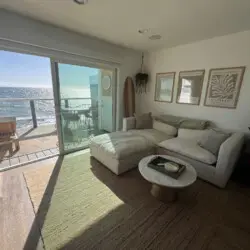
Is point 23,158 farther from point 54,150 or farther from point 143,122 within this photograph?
point 143,122

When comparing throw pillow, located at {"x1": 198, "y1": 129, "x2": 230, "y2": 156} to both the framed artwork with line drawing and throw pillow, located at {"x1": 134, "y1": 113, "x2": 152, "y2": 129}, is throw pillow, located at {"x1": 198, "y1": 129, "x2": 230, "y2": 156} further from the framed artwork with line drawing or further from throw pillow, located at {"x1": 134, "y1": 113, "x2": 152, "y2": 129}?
throw pillow, located at {"x1": 134, "y1": 113, "x2": 152, "y2": 129}

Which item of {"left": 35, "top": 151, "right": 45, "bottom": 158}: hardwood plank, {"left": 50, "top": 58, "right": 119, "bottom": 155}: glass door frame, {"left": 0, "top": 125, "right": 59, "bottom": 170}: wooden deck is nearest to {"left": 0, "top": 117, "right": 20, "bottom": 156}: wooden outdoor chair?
{"left": 0, "top": 125, "right": 59, "bottom": 170}: wooden deck

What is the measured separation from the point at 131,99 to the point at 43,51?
7.27 feet

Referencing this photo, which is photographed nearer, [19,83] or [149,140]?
[149,140]

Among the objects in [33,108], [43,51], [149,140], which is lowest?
[149,140]

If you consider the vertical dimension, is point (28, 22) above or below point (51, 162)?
above

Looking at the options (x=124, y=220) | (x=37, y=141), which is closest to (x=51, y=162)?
(x=37, y=141)

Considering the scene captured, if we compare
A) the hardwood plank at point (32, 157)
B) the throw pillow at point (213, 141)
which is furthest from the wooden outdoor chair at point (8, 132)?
the throw pillow at point (213, 141)

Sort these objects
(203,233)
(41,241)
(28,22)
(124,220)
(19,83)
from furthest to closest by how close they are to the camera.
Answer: (19,83)
(28,22)
(124,220)
(203,233)
(41,241)

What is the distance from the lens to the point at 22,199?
5.82 feet

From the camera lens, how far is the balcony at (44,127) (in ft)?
9.37

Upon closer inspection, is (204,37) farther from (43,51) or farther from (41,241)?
(41,241)

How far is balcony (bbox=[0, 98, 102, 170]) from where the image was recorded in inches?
112

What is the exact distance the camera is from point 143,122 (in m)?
3.37
